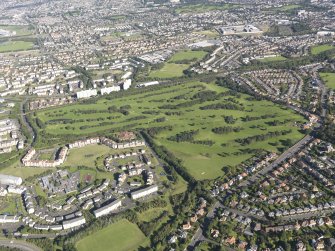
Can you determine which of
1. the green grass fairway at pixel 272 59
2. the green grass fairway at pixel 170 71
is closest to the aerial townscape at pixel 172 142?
the green grass fairway at pixel 170 71

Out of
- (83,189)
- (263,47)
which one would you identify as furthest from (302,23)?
(83,189)

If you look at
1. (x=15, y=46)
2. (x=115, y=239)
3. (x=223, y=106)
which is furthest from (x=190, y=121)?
(x=15, y=46)

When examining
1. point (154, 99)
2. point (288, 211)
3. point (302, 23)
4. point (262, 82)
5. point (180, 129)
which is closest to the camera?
point (288, 211)

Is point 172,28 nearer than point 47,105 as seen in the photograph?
No

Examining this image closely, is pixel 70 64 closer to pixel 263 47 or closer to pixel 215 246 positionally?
pixel 263 47

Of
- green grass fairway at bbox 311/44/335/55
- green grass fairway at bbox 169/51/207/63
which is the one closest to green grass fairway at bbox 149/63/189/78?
green grass fairway at bbox 169/51/207/63

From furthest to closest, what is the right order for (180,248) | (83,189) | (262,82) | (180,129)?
(262,82) < (180,129) < (83,189) < (180,248)
